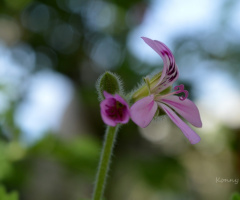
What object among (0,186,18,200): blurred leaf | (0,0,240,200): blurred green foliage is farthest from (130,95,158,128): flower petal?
(0,0,240,200): blurred green foliage

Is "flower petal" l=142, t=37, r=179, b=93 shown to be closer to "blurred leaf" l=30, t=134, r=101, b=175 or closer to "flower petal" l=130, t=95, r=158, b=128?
"flower petal" l=130, t=95, r=158, b=128

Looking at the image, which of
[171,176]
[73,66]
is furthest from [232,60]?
[73,66]

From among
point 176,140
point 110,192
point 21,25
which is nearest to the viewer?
point 21,25

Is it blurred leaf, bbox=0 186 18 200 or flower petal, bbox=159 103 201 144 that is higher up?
flower petal, bbox=159 103 201 144

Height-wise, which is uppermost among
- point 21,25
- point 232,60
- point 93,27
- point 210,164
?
point 232,60

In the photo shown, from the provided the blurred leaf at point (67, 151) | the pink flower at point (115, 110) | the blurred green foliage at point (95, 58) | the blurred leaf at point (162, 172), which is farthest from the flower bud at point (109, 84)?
the blurred leaf at point (162, 172)

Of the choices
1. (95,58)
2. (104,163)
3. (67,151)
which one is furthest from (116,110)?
(95,58)

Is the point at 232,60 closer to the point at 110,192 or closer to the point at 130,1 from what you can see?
the point at 130,1

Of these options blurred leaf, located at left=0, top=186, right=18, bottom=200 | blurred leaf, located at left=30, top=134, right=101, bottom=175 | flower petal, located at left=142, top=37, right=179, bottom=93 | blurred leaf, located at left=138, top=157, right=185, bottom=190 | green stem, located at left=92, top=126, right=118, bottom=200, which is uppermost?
flower petal, located at left=142, top=37, right=179, bottom=93
